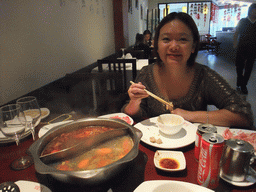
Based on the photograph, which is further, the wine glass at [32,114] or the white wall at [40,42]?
the white wall at [40,42]

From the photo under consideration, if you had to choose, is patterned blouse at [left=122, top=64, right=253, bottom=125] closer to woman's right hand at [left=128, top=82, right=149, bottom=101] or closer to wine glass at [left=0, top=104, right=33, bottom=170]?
woman's right hand at [left=128, top=82, right=149, bottom=101]

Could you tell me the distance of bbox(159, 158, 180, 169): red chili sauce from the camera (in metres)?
0.82

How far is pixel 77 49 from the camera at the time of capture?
9.88 feet

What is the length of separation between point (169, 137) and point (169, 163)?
26 cm

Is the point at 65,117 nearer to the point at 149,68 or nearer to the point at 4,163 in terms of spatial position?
the point at 4,163

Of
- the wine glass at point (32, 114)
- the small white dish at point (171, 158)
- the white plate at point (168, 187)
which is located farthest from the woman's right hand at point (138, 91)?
the white plate at point (168, 187)

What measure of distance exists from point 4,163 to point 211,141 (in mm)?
998

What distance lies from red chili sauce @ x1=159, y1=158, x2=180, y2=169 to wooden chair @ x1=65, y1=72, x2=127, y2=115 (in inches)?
60.6

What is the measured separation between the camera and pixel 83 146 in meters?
0.90

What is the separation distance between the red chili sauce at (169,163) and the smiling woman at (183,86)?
0.53 m

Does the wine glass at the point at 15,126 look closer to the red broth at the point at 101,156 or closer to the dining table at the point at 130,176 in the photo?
the dining table at the point at 130,176

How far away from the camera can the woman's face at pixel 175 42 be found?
4.99 feet

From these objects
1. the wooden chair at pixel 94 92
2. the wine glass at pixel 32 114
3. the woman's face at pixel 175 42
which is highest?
the woman's face at pixel 175 42

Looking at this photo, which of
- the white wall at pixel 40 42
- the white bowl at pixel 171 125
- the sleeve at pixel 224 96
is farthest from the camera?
the white wall at pixel 40 42
